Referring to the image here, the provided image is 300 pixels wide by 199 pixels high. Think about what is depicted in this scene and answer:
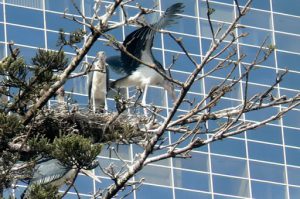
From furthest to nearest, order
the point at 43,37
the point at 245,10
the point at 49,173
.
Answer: the point at 43,37 → the point at 49,173 → the point at 245,10

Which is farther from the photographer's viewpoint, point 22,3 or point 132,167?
point 22,3

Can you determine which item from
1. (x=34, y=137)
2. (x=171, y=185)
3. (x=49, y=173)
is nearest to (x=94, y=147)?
(x=34, y=137)

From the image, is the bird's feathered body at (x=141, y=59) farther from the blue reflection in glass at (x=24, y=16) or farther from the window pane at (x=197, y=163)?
the window pane at (x=197, y=163)

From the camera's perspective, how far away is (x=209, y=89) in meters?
48.3

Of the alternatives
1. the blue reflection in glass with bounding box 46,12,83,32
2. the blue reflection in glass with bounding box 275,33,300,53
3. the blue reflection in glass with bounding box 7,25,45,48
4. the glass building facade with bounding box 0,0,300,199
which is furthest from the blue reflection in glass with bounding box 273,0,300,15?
the blue reflection in glass with bounding box 7,25,45,48

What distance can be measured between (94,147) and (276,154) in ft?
100

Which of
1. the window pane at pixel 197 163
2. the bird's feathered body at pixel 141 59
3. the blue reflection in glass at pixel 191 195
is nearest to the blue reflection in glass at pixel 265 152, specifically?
the window pane at pixel 197 163

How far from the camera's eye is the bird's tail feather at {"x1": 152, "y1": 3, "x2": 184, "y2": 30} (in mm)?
24656

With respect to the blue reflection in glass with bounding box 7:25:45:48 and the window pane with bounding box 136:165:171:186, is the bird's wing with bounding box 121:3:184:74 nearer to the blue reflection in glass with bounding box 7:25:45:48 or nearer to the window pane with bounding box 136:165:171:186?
the blue reflection in glass with bounding box 7:25:45:48

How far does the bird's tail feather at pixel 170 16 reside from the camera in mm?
24656

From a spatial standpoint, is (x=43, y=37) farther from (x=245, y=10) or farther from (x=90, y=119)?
(x=245, y=10)

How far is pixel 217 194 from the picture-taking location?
4794 cm

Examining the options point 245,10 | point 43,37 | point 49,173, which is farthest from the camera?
point 43,37

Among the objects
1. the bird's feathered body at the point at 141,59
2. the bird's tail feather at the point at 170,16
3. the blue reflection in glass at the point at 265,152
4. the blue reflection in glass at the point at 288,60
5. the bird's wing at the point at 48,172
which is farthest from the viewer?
the blue reflection in glass at the point at 288,60
